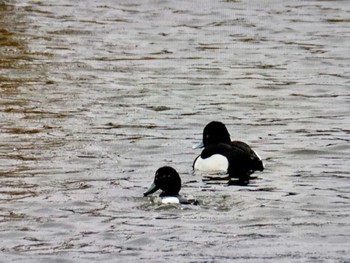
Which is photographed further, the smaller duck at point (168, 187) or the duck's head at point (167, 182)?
the duck's head at point (167, 182)

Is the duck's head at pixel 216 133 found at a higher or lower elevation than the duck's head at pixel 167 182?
higher

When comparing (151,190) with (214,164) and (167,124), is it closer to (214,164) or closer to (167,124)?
(214,164)

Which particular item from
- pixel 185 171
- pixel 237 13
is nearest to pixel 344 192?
pixel 185 171

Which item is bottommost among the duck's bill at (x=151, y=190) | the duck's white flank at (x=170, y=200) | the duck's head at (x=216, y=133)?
the duck's white flank at (x=170, y=200)

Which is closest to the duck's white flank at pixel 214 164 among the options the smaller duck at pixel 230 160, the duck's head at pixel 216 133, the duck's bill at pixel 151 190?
the smaller duck at pixel 230 160

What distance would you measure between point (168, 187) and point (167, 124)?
5166 mm

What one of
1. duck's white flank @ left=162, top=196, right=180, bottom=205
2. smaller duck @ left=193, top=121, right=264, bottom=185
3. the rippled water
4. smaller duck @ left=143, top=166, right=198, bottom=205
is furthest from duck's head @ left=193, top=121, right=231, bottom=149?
duck's white flank @ left=162, top=196, right=180, bottom=205

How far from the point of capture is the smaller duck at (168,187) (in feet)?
46.2

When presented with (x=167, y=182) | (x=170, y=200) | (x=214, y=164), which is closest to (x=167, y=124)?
(x=214, y=164)

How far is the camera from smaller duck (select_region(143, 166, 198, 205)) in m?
14.1

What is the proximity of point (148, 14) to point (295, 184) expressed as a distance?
15682 millimetres

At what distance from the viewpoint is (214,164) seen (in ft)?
52.8

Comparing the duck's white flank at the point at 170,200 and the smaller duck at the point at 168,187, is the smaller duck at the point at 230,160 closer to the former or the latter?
the smaller duck at the point at 168,187

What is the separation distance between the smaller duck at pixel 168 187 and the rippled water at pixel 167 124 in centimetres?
16
